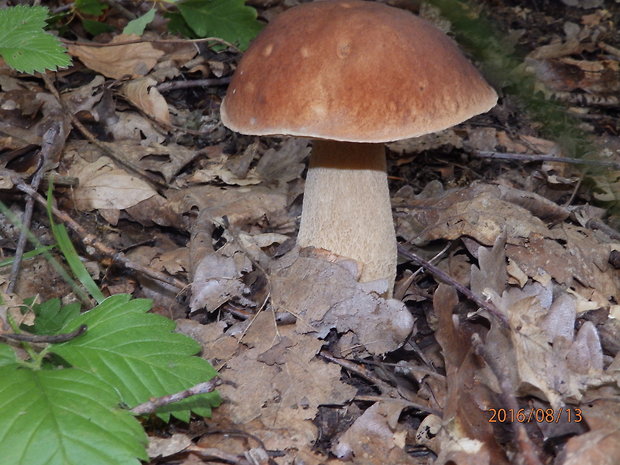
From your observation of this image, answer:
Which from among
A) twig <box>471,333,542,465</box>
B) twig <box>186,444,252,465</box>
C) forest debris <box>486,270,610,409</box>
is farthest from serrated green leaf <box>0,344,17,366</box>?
forest debris <box>486,270,610,409</box>

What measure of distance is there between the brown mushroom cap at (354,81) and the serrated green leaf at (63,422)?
42.4 inches

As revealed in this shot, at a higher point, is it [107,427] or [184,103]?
[107,427]

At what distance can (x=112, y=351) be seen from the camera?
187cm

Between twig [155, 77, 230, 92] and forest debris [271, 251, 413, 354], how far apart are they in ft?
6.61

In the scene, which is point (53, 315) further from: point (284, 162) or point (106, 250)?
point (284, 162)

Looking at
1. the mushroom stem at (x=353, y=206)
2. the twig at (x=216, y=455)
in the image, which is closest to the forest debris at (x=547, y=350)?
the mushroom stem at (x=353, y=206)

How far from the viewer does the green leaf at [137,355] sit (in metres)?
1.81

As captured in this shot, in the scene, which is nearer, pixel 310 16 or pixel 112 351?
pixel 112 351

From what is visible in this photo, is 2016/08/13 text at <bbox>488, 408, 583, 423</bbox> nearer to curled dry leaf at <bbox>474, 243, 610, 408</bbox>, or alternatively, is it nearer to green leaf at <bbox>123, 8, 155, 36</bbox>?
curled dry leaf at <bbox>474, 243, 610, 408</bbox>

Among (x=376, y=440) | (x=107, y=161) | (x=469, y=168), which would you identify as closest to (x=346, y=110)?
(x=376, y=440)

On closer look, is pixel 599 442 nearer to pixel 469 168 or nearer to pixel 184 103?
pixel 469 168

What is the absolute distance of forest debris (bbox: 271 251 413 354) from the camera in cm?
239

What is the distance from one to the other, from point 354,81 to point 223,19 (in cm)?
221

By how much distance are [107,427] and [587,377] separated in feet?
5.29
